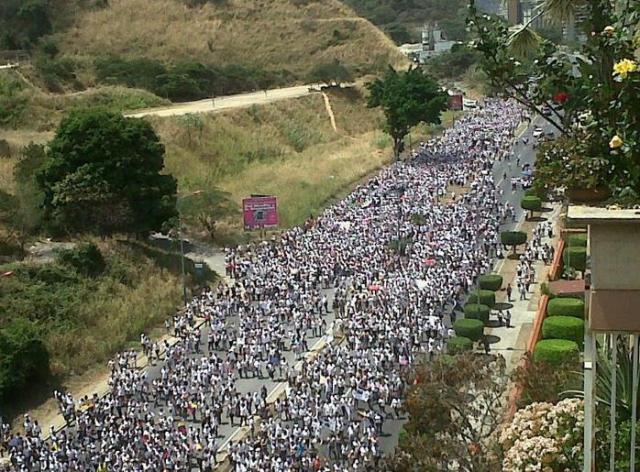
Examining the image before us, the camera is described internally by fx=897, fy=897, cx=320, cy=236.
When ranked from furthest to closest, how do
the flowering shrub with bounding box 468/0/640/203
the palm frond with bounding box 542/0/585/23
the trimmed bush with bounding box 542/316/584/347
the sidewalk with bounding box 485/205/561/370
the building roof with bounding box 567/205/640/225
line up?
the sidewalk with bounding box 485/205/561/370
the trimmed bush with bounding box 542/316/584/347
the palm frond with bounding box 542/0/585/23
the flowering shrub with bounding box 468/0/640/203
the building roof with bounding box 567/205/640/225

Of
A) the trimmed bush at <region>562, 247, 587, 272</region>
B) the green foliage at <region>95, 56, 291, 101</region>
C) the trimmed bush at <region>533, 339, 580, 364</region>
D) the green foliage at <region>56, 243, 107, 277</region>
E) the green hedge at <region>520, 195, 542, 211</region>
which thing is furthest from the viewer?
the green foliage at <region>95, 56, 291, 101</region>

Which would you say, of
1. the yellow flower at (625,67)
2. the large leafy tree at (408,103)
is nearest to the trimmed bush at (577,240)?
the yellow flower at (625,67)

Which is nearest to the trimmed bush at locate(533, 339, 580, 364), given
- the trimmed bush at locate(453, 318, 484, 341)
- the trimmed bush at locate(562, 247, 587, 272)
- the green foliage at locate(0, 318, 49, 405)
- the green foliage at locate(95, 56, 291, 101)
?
the trimmed bush at locate(453, 318, 484, 341)

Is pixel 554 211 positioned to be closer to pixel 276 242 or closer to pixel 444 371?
pixel 276 242

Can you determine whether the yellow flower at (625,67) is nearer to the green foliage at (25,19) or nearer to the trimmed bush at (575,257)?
the trimmed bush at (575,257)

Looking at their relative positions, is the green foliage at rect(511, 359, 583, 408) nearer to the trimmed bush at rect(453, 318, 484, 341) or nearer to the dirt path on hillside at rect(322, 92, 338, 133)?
the trimmed bush at rect(453, 318, 484, 341)

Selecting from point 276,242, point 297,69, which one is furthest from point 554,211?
point 297,69
